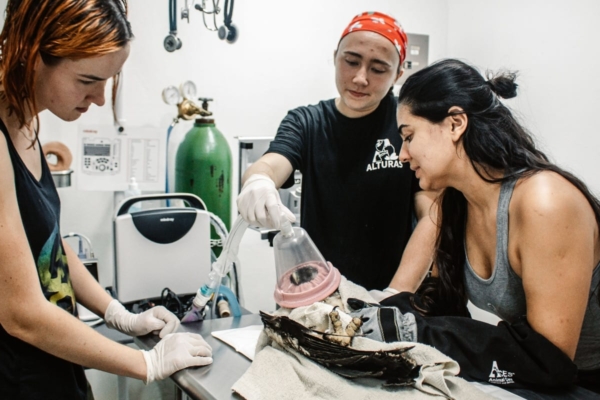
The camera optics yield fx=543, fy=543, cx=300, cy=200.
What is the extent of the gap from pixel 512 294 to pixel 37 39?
1.12 meters

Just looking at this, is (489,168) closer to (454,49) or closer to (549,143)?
(549,143)

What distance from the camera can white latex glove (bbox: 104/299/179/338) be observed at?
4.71 ft

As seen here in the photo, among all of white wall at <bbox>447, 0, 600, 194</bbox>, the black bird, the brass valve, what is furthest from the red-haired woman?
white wall at <bbox>447, 0, 600, 194</bbox>

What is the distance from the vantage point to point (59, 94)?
1.10 meters

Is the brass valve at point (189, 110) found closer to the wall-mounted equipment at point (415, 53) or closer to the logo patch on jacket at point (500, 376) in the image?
the wall-mounted equipment at point (415, 53)

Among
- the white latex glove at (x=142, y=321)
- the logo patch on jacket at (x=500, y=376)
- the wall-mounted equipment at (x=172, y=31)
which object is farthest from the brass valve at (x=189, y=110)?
the logo patch on jacket at (x=500, y=376)

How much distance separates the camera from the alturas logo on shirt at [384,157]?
1922 mm

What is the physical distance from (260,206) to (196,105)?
1281 mm

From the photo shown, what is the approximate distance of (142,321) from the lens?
4.73 feet

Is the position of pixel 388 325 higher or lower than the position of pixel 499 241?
lower

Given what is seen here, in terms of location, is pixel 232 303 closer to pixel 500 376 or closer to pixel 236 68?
pixel 500 376

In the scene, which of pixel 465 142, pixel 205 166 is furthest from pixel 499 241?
pixel 205 166

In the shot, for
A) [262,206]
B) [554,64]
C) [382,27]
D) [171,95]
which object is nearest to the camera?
[262,206]

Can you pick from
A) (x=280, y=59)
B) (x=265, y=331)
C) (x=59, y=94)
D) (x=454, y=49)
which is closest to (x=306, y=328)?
(x=265, y=331)
